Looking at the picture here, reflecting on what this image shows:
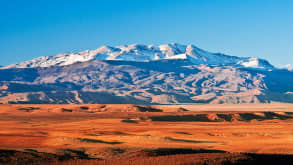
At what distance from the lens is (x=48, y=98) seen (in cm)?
18000

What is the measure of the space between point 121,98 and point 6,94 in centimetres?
4921

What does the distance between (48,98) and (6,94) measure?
27092mm

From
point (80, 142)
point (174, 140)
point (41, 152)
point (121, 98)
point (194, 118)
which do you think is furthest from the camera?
point (121, 98)

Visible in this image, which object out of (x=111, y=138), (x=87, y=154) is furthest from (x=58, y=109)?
(x=87, y=154)

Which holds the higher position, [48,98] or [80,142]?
[48,98]

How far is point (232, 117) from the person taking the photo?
83.2m

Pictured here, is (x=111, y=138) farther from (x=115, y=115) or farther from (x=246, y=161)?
(x=115, y=115)

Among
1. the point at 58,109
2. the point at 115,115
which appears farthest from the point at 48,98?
the point at 115,115

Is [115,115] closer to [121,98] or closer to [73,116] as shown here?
[73,116]

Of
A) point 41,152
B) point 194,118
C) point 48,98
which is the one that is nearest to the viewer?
point 41,152

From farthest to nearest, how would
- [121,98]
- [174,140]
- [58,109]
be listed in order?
1. [121,98]
2. [58,109]
3. [174,140]

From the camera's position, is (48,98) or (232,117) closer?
(232,117)

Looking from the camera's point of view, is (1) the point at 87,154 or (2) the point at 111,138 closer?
(1) the point at 87,154

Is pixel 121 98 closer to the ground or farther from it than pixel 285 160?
farther from it
